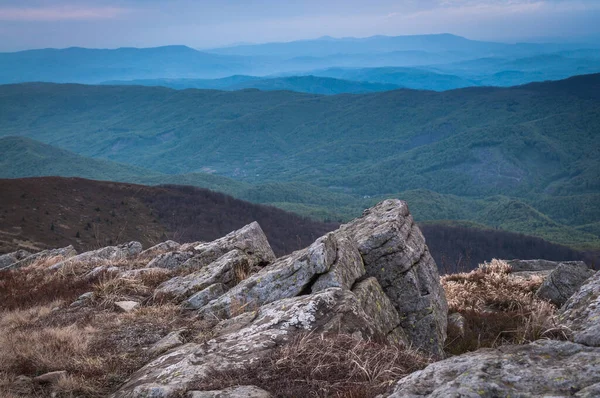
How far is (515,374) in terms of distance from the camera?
405 cm

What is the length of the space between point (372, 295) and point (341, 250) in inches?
53.5

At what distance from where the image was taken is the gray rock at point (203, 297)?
30.7ft

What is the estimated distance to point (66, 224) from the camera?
8850 cm

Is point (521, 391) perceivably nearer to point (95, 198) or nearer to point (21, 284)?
point (21, 284)

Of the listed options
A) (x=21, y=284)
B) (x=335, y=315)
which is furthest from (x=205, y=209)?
(x=335, y=315)

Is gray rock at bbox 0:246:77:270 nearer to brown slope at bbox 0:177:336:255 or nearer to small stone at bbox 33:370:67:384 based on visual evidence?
small stone at bbox 33:370:67:384

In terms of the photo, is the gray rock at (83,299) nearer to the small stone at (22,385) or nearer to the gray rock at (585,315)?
the small stone at (22,385)

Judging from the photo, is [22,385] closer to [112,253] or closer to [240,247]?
[240,247]

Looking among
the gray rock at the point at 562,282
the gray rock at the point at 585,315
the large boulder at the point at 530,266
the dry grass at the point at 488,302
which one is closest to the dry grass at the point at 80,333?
the gray rock at the point at 585,315

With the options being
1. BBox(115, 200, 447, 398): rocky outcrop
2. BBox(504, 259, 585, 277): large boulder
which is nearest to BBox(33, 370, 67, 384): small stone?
BBox(115, 200, 447, 398): rocky outcrop

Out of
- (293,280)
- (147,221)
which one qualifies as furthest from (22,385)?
(147,221)

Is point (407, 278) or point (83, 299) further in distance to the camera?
point (407, 278)

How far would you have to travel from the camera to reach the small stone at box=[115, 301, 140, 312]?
360 inches

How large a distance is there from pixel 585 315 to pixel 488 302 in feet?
33.1
